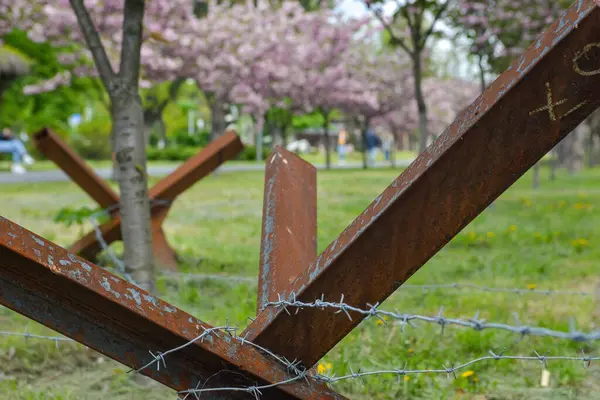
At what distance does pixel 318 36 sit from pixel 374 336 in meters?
25.1

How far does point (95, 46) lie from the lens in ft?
→ 12.8

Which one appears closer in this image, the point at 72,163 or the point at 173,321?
the point at 173,321

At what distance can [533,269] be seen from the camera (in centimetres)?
571

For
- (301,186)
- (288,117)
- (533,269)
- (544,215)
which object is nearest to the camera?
(301,186)

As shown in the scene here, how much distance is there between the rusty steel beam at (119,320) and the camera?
135 cm

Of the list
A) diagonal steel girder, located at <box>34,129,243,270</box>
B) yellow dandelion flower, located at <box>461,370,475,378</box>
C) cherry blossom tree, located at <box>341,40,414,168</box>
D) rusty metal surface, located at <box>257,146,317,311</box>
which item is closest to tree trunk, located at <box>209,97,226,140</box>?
cherry blossom tree, located at <box>341,40,414,168</box>

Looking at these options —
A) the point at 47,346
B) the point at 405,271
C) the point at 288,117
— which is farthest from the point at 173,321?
the point at 288,117

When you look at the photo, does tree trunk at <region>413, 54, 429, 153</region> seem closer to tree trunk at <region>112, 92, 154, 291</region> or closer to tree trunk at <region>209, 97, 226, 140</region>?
tree trunk at <region>112, 92, 154, 291</region>

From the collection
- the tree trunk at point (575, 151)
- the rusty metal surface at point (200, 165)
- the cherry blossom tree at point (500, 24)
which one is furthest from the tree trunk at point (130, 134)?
the tree trunk at point (575, 151)

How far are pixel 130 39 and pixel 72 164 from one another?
151 centimetres

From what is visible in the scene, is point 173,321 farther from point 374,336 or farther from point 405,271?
point 374,336

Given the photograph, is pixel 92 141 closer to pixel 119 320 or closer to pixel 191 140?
pixel 191 140

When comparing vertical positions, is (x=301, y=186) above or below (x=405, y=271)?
above

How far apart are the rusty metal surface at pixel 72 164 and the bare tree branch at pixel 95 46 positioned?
105cm
